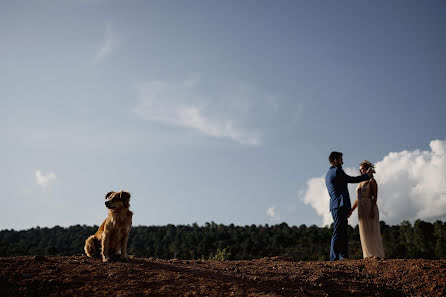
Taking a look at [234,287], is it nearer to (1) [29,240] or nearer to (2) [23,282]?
(2) [23,282]

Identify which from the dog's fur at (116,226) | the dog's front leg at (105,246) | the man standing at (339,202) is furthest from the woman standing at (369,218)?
the dog's front leg at (105,246)

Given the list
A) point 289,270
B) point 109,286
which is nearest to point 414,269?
point 289,270

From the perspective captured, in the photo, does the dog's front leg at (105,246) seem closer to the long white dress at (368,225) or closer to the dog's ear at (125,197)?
the dog's ear at (125,197)

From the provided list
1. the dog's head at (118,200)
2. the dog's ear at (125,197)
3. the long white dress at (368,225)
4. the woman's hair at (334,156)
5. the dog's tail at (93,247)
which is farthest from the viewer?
the woman's hair at (334,156)

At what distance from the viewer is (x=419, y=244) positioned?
54031 millimetres

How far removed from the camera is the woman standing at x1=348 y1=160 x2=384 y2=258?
957 cm

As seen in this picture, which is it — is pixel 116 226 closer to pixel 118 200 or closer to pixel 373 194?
pixel 118 200

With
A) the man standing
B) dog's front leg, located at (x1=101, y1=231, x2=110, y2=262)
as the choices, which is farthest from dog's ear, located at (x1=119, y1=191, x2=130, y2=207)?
the man standing

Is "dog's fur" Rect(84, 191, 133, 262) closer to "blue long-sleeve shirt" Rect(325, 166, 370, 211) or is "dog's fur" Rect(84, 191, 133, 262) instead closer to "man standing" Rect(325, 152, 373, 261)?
"man standing" Rect(325, 152, 373, 261)

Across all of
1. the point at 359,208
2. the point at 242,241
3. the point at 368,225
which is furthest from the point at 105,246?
the point at 242,241

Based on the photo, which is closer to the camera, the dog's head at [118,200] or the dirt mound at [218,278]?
the dirt mound at [218,278]

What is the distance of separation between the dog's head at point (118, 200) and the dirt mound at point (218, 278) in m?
1.16

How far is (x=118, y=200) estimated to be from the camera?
Answer: 7152 mm

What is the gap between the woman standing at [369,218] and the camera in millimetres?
9570
